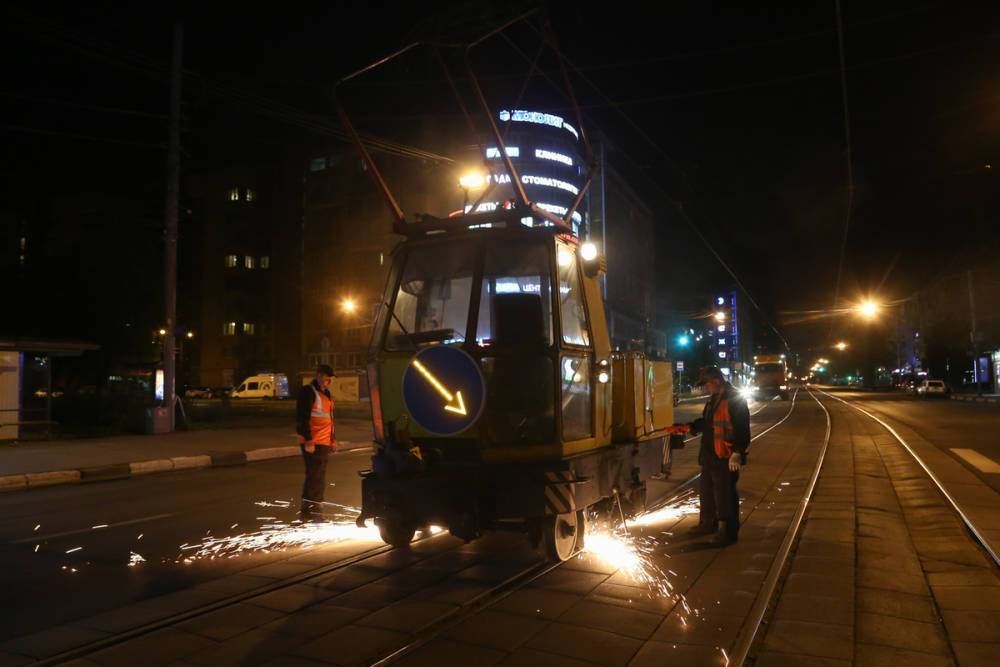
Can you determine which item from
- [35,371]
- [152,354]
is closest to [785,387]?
[152,354]

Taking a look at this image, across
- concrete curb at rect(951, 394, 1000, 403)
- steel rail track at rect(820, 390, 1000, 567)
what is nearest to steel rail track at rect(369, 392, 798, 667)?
steel rail track at rect(820, 390, 1000, 567)

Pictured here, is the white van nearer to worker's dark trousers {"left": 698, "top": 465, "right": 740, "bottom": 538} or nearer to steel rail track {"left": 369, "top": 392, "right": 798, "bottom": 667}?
worker's dark trousers {"left": 698, "top": 465, "right": 740, "bottom": 538}

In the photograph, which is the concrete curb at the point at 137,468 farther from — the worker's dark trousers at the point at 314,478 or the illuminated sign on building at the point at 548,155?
the illuminated sign on building at the point at 548,155

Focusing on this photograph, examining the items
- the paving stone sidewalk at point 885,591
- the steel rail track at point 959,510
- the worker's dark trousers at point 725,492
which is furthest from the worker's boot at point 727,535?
the steel rail track at point 959,510

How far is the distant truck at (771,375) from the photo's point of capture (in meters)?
54.7

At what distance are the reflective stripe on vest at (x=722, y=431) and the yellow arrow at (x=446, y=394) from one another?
9.87 feet

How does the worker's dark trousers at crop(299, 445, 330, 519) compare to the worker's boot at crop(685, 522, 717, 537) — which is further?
the worker's dark trousers at crop(299, 445, 330, 519)

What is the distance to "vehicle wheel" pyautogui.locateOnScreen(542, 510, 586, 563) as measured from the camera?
5660mm

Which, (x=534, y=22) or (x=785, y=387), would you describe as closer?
(x=534, y=22)

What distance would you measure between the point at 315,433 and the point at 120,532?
2.33 metres

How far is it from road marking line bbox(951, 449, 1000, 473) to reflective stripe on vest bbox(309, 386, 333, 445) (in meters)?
11.6

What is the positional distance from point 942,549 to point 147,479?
1208 cm

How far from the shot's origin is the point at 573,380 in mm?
5734

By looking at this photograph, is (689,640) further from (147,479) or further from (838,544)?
(147,479)
